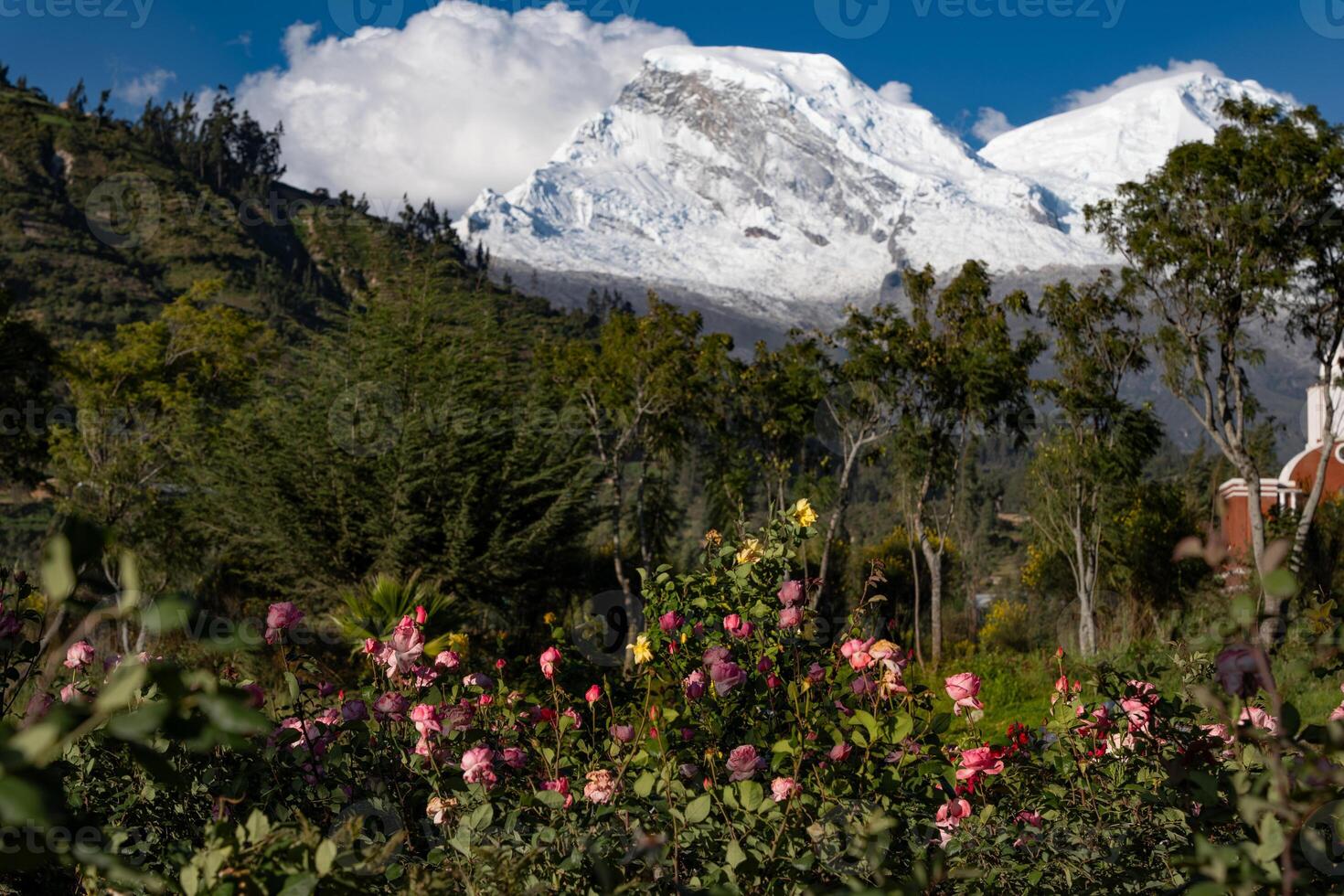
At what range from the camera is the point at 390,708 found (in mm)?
2471

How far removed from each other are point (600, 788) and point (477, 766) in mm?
304

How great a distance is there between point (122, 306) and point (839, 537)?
5245 centimetres

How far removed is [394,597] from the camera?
891cm

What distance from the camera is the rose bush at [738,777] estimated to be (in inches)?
55.6

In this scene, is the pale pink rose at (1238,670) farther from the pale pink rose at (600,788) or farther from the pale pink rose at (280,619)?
the pale pink rose at (280,619)

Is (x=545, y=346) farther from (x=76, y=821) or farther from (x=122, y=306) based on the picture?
(x=122, y=306)

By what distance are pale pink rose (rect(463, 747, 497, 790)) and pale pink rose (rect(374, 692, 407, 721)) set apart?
31 cm

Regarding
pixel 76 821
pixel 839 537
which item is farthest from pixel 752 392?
pixel 76 821

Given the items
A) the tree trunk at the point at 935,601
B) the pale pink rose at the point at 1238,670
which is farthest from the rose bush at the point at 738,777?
the tree trunk at the point at 935,601

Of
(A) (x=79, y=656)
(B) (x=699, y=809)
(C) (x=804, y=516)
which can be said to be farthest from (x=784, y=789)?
(A) (x=79, y=656)

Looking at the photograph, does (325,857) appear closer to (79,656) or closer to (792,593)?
(792,593)

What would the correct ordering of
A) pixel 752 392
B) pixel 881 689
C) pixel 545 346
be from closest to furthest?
pixel 881 689, pixel 752 392, pixel 545 346

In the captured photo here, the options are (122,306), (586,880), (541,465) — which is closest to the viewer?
(586,880)

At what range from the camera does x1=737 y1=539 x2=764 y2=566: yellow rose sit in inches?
120
